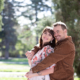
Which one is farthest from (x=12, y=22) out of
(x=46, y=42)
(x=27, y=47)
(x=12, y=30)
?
(x=46, y=42)

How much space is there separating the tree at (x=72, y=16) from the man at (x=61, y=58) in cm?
495

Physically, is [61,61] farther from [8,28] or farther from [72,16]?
[8,28]

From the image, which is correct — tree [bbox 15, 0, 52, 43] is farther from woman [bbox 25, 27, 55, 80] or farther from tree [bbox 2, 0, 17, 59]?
woman [bbox 25, 27, 55, 80]

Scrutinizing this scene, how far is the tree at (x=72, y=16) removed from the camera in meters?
7.10

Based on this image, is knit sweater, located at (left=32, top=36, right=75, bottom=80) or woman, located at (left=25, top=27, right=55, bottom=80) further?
woman, located at (left=25, top=27, right=55, bottom=80)

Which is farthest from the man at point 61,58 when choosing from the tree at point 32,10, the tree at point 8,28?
the tree at point 32,10

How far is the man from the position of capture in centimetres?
178

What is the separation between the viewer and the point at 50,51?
1.90m

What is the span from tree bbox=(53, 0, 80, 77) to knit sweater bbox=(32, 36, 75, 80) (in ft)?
16.4

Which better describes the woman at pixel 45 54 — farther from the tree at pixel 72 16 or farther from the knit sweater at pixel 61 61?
the tree at pixel 72 16

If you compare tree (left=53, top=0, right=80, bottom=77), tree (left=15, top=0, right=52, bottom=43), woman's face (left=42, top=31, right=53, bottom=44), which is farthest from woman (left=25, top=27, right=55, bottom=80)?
tree (left=15, top=0, right=52, bottom=43)

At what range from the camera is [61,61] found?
72.7 inches

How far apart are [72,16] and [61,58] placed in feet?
19.4

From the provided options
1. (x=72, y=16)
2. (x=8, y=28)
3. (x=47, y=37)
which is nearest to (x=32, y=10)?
(x=8, y=28)
